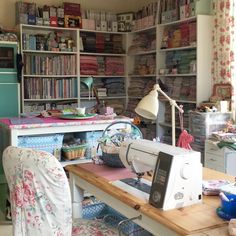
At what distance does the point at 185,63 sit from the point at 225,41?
1.98ft

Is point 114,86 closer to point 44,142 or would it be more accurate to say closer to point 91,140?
point 91,140

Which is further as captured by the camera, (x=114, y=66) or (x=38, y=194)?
(x=114, y=66)

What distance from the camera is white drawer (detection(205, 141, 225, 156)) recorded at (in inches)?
143

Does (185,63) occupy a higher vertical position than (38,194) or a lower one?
higher

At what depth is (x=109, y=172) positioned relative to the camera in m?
2.16

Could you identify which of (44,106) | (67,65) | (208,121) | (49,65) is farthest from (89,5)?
(208,121)

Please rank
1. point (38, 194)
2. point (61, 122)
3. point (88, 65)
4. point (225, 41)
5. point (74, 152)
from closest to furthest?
1. point (38, 194)
2. point (61, 122)
3. point (74, 152)
4. point (225, 41)
5. point (88, 65)

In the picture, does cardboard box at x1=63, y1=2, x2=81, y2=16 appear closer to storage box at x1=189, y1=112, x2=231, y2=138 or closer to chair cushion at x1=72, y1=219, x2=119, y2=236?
storage box at x1=189, y1=112, x2=231, y2=138

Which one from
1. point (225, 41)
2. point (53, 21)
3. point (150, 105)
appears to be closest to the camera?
point (150, 105)

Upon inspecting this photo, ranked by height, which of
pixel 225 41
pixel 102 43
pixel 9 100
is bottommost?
pixel 9 100

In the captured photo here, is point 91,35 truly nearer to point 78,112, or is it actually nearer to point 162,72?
point 162,72

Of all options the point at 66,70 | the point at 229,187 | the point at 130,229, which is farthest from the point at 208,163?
the point at 66,70

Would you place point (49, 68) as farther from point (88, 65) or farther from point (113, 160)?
point (113, 160)

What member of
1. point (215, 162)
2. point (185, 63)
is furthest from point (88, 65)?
point (215, 162)
